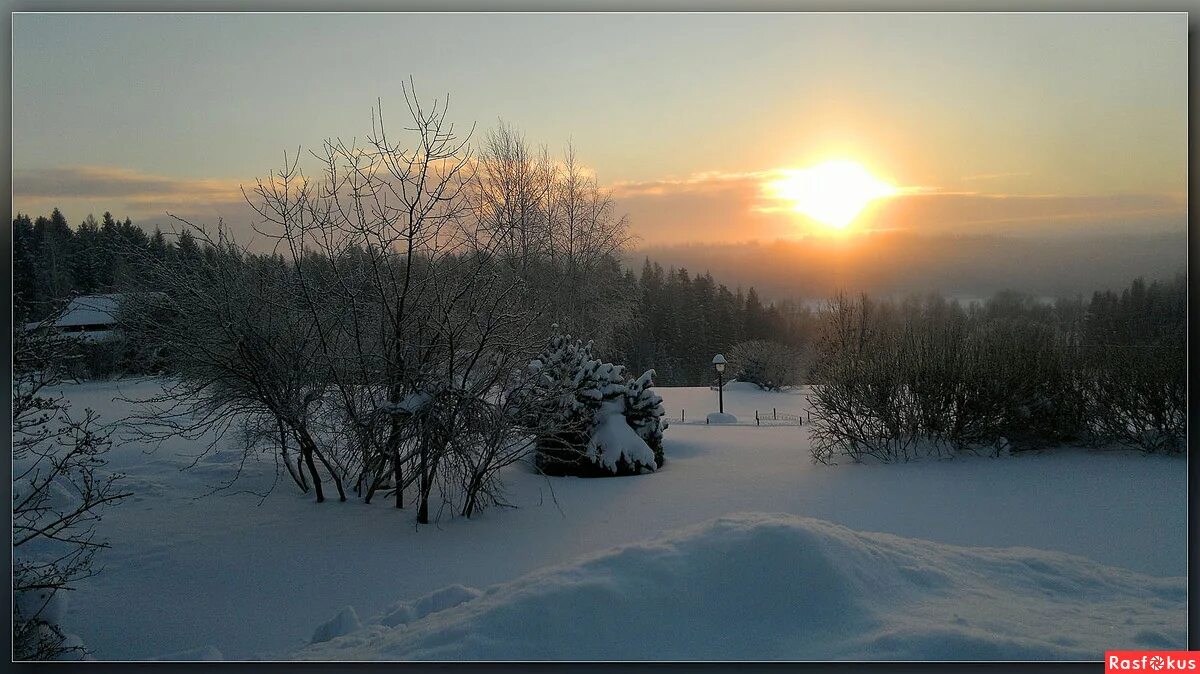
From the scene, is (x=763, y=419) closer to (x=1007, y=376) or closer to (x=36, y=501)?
(x=1007, y=376)

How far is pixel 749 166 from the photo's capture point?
5.35 metres

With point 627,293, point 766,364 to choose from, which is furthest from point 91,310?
point 766,364

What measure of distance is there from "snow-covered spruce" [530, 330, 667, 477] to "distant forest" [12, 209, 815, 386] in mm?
1455

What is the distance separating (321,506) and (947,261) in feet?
16.3

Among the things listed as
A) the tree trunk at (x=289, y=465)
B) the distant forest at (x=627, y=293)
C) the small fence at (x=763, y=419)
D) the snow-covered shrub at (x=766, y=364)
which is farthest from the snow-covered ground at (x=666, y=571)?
the snow-covered shrub at (x=766, y=364)

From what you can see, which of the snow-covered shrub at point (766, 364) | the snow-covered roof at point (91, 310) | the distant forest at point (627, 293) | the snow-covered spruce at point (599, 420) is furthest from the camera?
the snow-covered shrub at point (766, 364)

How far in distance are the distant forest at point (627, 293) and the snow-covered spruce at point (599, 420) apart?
1455 mm

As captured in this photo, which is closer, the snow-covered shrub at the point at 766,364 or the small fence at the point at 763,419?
the small fence at the point at 763,419

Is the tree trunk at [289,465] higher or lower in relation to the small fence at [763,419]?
higher

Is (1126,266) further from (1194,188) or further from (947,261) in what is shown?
(947,261)

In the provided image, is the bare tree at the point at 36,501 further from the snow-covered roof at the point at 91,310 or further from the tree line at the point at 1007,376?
the tree line at the point at 1007,376

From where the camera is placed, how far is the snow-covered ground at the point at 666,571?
12.8ft

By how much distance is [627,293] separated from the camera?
1573 cm

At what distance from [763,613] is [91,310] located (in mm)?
4508
